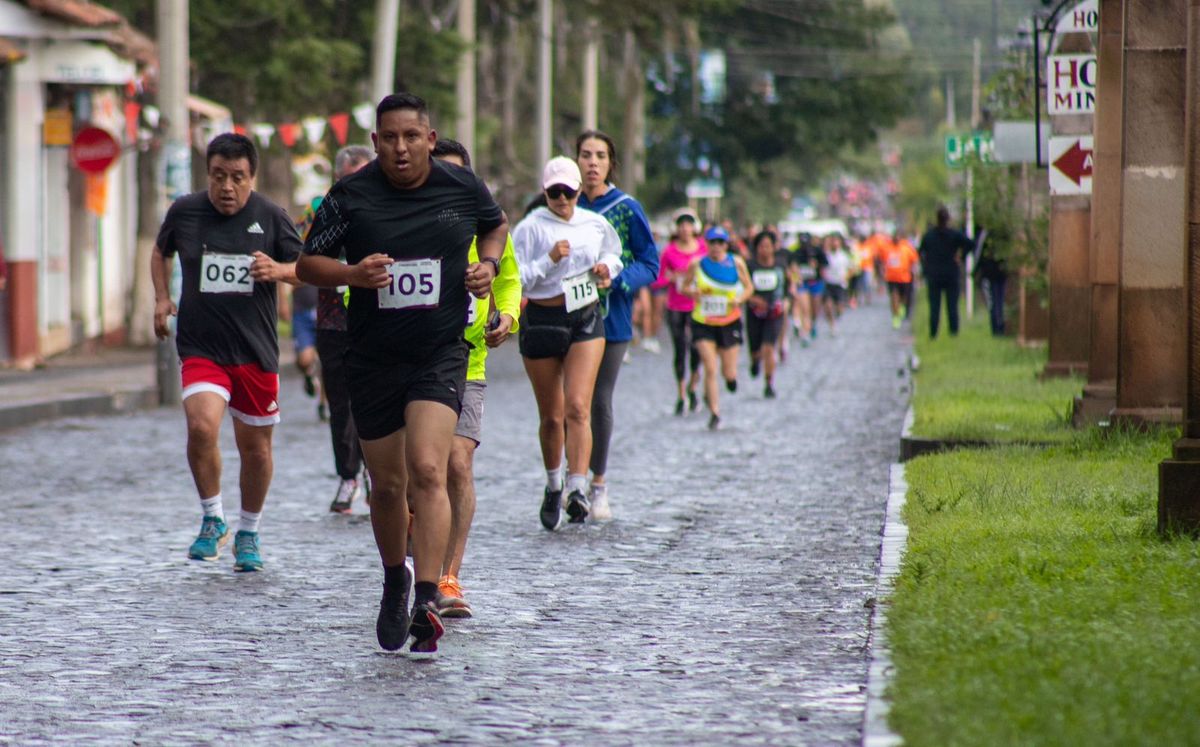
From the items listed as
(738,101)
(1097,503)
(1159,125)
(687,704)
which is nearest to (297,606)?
(687,704)

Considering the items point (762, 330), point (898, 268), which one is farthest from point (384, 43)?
point (898, 268)

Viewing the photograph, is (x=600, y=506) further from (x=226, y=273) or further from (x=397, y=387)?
(x=397, y=387)

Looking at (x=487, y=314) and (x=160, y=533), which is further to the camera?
(x=160, y=533)

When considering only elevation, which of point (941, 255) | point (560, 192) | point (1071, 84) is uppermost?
point (1071, 84)

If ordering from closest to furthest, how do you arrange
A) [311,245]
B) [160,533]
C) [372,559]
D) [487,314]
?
1. [311,245]
2. [487,314]
3. [372,559]
4. [160,533]

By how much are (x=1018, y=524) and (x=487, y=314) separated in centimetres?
263

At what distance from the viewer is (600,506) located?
37.2 ft

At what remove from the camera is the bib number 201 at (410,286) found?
7.12 m

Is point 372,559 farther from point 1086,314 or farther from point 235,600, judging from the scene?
point 1086,314

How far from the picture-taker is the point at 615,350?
11328mm

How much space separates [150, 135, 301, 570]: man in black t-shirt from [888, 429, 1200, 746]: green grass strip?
2.81 meters

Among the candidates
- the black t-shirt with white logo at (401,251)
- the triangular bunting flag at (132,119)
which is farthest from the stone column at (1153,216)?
the triangular bunting flag at (132,119)

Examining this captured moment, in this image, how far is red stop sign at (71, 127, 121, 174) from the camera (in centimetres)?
2559

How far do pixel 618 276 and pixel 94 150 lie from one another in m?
15.7
